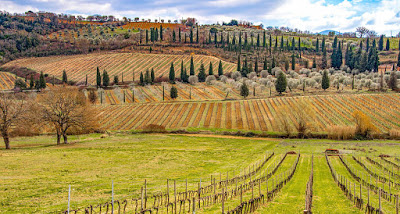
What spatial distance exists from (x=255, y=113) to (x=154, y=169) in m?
68.9

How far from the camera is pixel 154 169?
44.5 meters

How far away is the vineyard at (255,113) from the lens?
316ft

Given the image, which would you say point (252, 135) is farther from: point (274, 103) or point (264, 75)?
point (264, 75)

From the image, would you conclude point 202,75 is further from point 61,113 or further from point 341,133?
point 61,113

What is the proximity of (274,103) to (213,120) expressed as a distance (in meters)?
29.2

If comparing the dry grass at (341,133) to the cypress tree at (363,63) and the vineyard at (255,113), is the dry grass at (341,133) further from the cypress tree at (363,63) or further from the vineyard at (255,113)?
the cypress tree at (363,63)

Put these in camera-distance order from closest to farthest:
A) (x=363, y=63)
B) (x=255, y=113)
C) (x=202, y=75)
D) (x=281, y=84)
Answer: (x=255, y=113) → (x=281, y=84) → (x=202, y=75) → (x=363, y=63)

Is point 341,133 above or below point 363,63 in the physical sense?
below

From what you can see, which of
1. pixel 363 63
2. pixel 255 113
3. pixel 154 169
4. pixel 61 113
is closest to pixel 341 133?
pixel 255 113

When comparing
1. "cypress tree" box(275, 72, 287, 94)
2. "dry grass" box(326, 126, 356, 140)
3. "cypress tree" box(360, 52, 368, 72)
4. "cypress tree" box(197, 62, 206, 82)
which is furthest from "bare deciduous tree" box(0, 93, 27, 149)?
"cypress tree" box(360, 52, 368, 72)

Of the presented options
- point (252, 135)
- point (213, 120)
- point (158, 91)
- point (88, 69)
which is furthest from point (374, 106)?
point (88, 69)

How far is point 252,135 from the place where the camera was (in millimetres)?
90625

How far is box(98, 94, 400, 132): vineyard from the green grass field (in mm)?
14040

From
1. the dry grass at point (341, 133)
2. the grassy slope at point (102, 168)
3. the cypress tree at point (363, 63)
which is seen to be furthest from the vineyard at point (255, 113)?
the cypress tree at point (363, 63)
